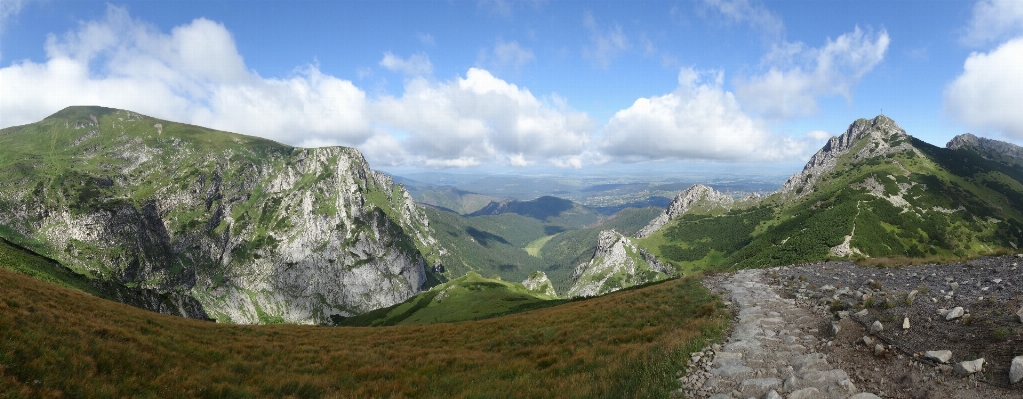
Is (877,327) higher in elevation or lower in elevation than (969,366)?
lower

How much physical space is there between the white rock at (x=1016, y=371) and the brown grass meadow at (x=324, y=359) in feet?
22.0

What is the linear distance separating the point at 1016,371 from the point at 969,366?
2.07 feet

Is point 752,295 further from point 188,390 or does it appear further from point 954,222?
point 954,222

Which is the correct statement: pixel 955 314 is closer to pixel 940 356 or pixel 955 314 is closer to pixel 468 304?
pixel 940 356

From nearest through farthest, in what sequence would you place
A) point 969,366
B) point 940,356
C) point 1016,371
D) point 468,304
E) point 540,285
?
point 1016,371 → point 969,366 → point 940,356 → point 468,304 → point 540,285

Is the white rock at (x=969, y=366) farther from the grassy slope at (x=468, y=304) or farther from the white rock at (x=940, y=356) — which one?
the grassy slope at (x=468, y=304)

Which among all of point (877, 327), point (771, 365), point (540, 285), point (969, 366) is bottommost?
point (540, 285)


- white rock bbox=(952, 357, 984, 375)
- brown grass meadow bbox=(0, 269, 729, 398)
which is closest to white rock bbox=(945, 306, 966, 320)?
white rock bbox=(952, 357, 984, 375)

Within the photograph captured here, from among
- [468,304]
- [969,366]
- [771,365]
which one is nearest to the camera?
[969,366]

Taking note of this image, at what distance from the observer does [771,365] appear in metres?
11.5

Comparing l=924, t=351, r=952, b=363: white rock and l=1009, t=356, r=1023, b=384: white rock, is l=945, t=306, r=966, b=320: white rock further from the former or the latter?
l=1009, t=356, r=1023, b=384: white rock

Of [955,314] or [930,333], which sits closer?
[930,333]

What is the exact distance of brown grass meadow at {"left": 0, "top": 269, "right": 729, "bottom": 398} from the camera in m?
10.5

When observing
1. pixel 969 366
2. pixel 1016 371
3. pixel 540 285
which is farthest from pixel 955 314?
pixel 540 285
